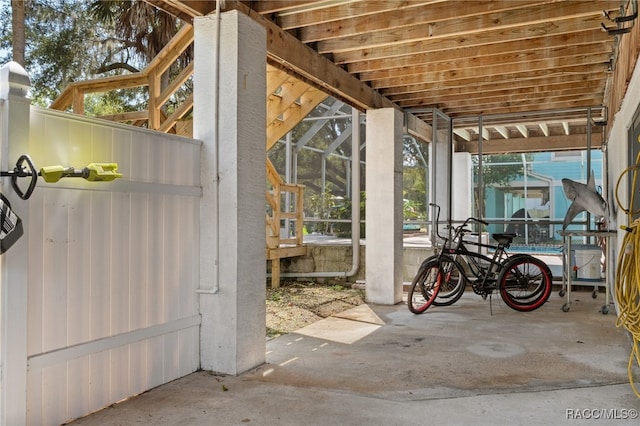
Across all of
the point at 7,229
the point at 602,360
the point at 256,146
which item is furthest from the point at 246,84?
the point at 602,360

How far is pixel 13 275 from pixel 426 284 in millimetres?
4208

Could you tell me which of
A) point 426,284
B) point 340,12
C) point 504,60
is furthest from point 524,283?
point 340,12

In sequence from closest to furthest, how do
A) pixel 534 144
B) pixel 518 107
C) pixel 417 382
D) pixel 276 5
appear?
pixel 417 382 → pixel 276 5 → pixel 518 107 → pixel 534 144

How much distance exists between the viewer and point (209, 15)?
335 centimetres

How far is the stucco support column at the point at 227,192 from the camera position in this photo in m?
3.25

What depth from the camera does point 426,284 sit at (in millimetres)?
5570

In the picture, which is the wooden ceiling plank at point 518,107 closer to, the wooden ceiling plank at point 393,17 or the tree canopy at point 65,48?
the wooden ceiling plank at point 393,17

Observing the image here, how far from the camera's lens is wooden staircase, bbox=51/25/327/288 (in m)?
5.09

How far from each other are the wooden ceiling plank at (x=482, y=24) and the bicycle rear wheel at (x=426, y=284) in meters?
2.31

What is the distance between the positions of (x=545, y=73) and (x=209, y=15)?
368 centimetres

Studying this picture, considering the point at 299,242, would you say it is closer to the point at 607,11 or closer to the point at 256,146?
the point at 256,146

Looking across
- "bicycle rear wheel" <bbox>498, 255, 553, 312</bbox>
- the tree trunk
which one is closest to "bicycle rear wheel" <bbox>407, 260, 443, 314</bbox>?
"bicycle rear wheel" <bbox>498, 255, 553, 312</bbox>

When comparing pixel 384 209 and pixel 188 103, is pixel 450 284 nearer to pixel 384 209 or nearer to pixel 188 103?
pixel 384 209

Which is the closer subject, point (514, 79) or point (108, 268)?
point (108, 268)
